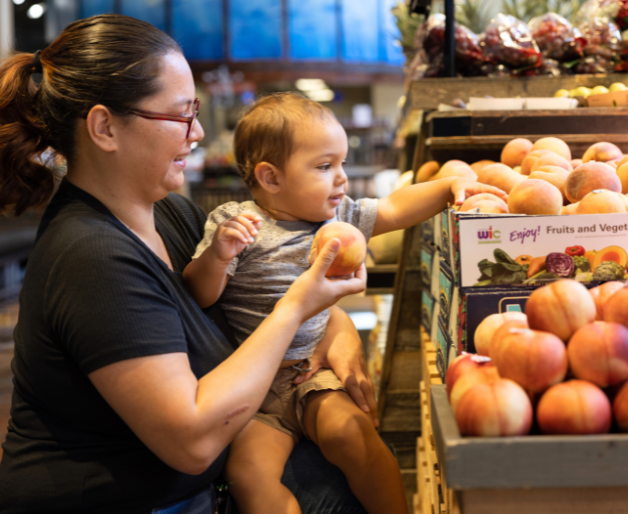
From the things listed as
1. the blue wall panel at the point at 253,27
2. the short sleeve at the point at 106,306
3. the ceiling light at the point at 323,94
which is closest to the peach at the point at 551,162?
the short sleeve at the point at 106,306

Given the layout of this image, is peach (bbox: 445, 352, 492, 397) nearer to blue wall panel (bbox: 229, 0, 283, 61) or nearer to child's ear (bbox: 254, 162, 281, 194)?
child's ear (bbox: 254, 162, 281, 194)

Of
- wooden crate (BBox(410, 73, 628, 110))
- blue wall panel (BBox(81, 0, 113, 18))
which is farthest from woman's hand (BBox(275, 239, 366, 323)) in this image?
blue wall panel (BBox(81, 0, 113, 18))

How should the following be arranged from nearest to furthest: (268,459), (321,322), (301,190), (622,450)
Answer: (622,450)
(268,459)
(301,190)
(321,322)

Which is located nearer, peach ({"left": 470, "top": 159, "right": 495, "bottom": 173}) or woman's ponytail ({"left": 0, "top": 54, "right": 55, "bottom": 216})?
woman's ponytail ({"left": 0, "top": 54, "right": 55, "bottom": 216})

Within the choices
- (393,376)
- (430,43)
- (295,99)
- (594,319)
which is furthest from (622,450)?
(430,43)

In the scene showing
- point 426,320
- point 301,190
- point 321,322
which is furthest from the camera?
point 426,320

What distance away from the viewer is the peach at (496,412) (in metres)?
0.76

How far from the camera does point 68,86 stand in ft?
3.67

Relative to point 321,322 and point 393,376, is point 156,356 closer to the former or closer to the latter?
point 321,322

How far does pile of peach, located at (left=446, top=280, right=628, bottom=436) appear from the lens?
0.77 m

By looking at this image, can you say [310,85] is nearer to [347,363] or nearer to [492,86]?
[492,86]

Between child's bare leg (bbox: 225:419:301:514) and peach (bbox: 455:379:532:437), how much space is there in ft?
2.01

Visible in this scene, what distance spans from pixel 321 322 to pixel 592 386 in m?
0.86

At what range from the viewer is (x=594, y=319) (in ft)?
2.89
